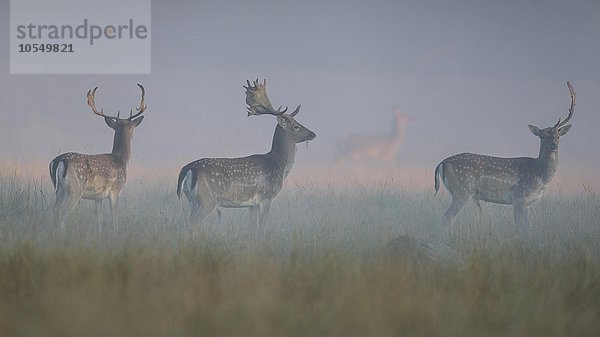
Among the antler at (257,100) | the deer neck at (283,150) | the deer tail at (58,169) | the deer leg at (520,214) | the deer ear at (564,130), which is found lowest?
the deer leg at (520,214)

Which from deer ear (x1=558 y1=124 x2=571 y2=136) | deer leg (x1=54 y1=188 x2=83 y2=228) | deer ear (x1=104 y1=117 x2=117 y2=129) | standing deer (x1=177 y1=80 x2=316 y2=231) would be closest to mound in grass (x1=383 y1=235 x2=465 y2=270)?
standing deer (x1=177 y1=80 x2=316 y2=231)

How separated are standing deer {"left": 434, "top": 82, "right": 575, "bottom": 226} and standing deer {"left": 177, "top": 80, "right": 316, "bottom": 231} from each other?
4.12 ft

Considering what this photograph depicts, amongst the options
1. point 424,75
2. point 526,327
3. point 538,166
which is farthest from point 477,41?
point 526,327

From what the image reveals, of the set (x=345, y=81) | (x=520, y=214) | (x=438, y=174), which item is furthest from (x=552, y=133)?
(x=345, y=81)

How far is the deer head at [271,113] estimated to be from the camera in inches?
263

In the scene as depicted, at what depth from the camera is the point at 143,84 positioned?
271 inches

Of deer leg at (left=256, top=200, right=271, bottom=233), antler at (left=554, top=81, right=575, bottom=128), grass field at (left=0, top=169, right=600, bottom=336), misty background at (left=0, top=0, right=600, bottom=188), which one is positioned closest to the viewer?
grass field at (left=0, top=169, right=600, bottom=336)

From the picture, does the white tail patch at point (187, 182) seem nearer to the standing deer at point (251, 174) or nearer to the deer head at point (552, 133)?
the standing deer at point (251, 174)

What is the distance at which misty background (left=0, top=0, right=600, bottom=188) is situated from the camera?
A: 6.84m

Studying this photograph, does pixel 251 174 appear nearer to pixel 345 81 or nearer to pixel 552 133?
pixel 345 81

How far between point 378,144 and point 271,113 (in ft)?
3.21

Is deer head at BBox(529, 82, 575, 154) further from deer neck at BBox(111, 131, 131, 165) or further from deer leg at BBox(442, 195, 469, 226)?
deer neck at BBox(111, 131, 131, 165)

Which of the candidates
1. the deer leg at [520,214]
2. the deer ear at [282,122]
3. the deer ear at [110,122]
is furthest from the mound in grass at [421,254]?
the deer ear at [110,122]

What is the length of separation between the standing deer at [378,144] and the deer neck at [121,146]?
182cm
